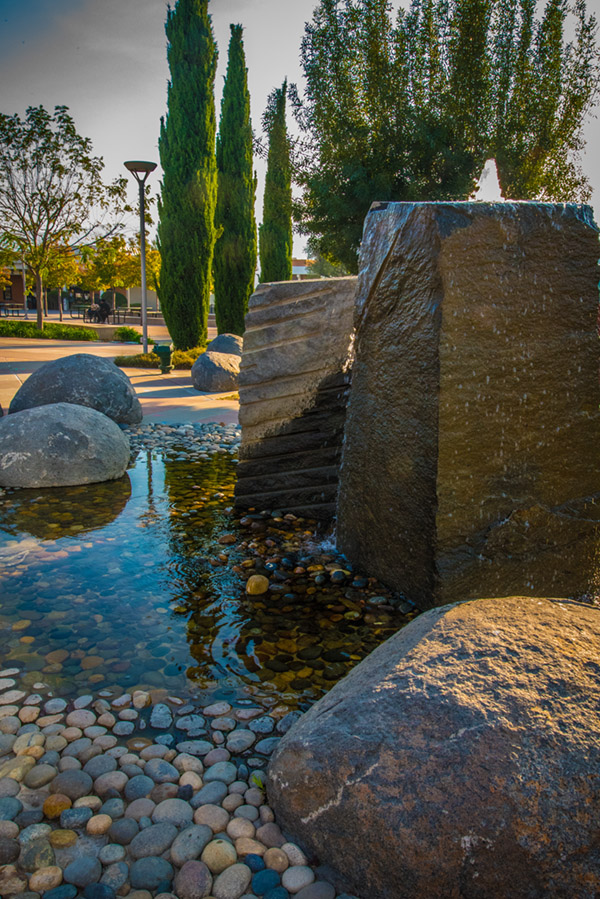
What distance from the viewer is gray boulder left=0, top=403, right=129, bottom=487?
489 cm

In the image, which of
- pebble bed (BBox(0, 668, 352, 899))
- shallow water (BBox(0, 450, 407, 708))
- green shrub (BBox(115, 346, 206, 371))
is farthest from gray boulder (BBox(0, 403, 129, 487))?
green shrub (BBox(115, 346, 206, 371))

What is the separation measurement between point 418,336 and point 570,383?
0.76 meters

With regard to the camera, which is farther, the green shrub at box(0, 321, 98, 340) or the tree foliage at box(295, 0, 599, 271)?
the green shrub at box(0, 321, 98, 340)

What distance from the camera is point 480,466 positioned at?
9.20 ft

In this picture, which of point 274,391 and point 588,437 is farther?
point 274,391

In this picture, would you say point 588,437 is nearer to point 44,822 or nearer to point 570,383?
point 570,383

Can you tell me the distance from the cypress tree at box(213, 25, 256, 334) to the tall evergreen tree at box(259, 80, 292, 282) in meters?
0.94

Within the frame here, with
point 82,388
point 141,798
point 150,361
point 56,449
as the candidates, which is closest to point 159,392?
point 82,388

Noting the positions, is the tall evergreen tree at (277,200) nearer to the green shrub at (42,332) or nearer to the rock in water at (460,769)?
the green shrub at (42,332)

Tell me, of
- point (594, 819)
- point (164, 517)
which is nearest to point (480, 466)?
point (594, 819)

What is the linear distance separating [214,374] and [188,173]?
7.56 meters

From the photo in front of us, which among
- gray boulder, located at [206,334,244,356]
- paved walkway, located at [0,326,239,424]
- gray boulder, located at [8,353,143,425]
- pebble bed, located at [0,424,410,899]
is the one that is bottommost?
pebble bed, located at [0,424,410,899]

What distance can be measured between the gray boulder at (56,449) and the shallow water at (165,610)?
0.38 meters

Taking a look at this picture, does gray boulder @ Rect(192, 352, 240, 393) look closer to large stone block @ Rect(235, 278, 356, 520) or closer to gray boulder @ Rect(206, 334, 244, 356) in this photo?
gray boulder @ Rect(206, 334, 244, 356)
